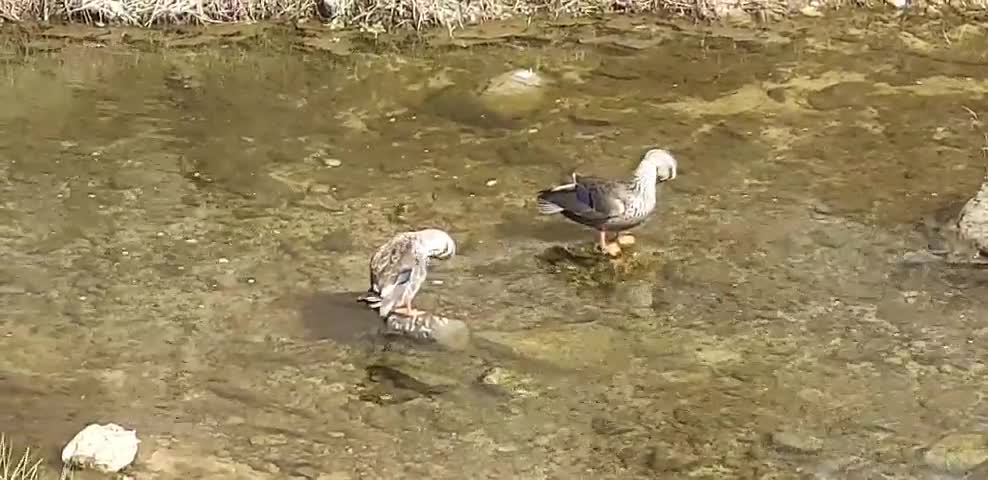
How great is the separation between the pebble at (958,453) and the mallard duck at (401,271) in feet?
7.12

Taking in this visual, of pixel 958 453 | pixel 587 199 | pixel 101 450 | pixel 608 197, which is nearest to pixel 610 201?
pixel 608 197

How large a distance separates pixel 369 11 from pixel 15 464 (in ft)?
20.6

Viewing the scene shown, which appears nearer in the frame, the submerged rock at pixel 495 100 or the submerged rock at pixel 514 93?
the submerged rock at pixel 495 100

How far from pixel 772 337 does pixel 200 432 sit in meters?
2.41

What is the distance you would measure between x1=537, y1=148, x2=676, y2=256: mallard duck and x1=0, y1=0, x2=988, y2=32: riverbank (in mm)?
3978

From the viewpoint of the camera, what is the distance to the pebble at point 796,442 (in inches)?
196

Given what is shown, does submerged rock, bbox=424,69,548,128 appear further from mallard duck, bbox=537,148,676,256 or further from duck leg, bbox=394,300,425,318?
duck leg, bbox=394,300,425,318

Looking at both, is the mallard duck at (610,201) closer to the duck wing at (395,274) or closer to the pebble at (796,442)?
the duck wing at (395,274)

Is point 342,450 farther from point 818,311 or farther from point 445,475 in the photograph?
point 818,311

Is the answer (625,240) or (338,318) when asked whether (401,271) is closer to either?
(338,318)

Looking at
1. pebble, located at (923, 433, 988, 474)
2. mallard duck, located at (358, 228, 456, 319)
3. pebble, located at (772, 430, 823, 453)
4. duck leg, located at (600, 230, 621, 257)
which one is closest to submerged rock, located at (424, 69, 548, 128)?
duck leg, located at (600, 230, 621, 257)

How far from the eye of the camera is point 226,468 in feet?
15.7

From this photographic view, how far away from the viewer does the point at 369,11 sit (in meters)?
10.4

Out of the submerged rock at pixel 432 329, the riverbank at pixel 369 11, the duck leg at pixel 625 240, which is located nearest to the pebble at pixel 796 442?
the submerged rock at pixel 432 329
